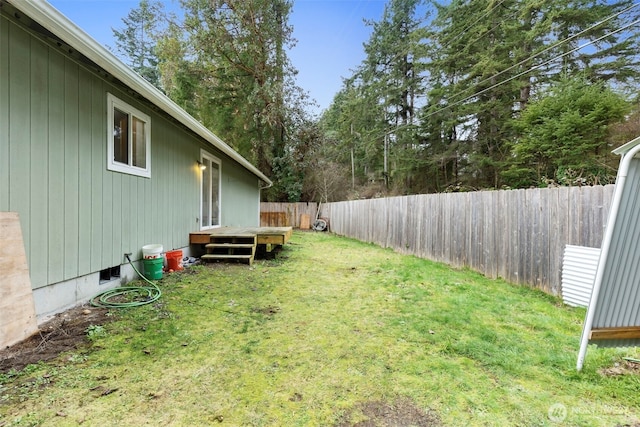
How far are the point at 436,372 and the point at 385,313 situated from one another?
1.18m

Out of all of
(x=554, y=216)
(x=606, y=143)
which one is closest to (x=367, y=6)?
(x=606, y=143)

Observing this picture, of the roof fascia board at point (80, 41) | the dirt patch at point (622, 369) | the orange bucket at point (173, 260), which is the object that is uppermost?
the roof fascia board at point (80, 41)

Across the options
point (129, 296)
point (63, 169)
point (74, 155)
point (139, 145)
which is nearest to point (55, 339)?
point (129, 296)

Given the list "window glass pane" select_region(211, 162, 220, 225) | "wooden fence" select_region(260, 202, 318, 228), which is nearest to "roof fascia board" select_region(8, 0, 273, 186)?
"window glass pane" select_region(211, 162, 220, 225)

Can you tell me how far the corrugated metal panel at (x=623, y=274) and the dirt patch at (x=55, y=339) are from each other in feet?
12.5

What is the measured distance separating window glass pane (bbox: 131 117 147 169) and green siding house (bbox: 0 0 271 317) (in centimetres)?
2

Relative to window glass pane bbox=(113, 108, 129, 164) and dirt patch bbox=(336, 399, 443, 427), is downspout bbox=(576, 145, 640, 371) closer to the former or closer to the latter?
dirt patch bbox=(336, 399, 443, 427)

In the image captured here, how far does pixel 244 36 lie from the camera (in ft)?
46.8

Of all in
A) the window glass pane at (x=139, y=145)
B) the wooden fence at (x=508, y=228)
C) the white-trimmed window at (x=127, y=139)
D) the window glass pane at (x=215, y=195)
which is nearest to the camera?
the wooden fence at (x=508, y=228)

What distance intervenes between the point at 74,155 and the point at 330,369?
3355 millimetres

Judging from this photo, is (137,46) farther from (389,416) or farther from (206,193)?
(389,416)

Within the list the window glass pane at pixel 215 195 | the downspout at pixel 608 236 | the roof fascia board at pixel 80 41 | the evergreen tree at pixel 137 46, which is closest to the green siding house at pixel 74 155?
the roof fascia board at pixel 80 41

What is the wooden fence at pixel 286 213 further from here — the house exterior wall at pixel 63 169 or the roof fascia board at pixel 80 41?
the roof fascia board at pixel 80 41

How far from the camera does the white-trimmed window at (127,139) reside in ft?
11.5
